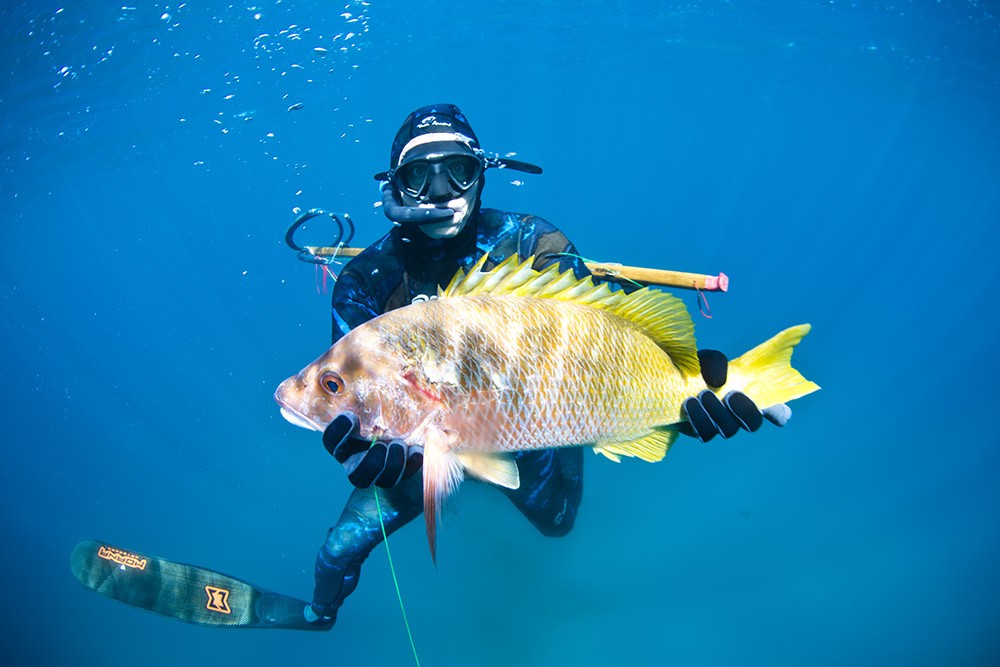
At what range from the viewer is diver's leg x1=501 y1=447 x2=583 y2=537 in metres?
3.83

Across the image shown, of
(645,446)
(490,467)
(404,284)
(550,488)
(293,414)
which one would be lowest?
(550,488)

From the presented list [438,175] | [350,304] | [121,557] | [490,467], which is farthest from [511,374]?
[121,557]

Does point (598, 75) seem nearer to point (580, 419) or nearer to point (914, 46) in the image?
point (914, 46)

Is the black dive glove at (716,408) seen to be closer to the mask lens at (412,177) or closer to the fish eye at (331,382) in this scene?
the fish eye at (331,382)

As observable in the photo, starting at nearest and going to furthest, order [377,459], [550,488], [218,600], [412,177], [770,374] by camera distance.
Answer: [377,459] → [770,374] → [412,177] → [550,488] → [218,600]

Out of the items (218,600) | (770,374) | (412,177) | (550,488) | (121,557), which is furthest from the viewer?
(121,557)

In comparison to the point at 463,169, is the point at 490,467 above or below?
below

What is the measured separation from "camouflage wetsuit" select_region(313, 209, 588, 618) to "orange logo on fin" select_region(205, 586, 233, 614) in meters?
1.34

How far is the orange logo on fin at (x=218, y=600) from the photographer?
15.1ft

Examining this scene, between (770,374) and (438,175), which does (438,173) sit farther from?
(770,374)

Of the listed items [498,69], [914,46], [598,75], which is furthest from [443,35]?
[914,46]

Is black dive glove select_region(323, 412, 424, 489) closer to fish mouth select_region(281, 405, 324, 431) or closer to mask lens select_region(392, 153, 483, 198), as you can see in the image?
fish mouth select_region(281, 405, 324, 431)

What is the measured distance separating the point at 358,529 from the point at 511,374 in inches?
102

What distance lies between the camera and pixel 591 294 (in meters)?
1.80
